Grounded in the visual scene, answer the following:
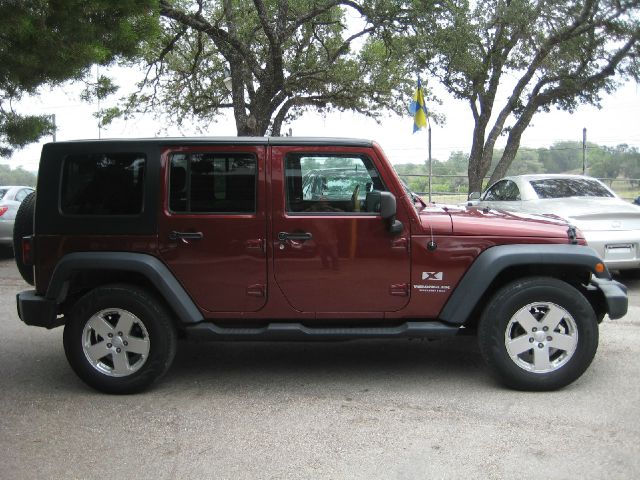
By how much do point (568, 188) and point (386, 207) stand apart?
19.0 ft

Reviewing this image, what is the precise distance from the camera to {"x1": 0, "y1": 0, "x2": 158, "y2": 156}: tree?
3881 mm

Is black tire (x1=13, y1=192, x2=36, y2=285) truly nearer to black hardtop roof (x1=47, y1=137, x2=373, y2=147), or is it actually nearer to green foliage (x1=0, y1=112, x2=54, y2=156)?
green foliage (x1=0, y1=112, x2=54, y2=156)

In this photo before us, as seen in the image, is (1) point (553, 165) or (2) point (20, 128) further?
(1) point (553, 165)

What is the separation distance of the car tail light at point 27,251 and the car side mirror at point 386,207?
2512mm

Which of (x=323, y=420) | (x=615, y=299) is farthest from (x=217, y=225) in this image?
(x=615, y=299)

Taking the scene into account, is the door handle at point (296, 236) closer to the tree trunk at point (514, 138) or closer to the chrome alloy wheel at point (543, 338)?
the chrome alloy wheel at point (543, 338)

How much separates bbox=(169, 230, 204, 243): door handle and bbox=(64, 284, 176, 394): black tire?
47 cm

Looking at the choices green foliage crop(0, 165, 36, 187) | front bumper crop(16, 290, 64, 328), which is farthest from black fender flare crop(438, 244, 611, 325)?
green foliage crop(0, 165, 36, 187)

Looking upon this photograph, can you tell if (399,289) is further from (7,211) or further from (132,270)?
(7,211)

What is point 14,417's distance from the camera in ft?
13.2

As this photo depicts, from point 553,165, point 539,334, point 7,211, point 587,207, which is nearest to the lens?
point 539,334

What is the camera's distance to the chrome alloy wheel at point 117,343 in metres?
4.33

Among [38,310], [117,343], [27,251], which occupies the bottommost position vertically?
[117,343]

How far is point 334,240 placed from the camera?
429 centimetres
